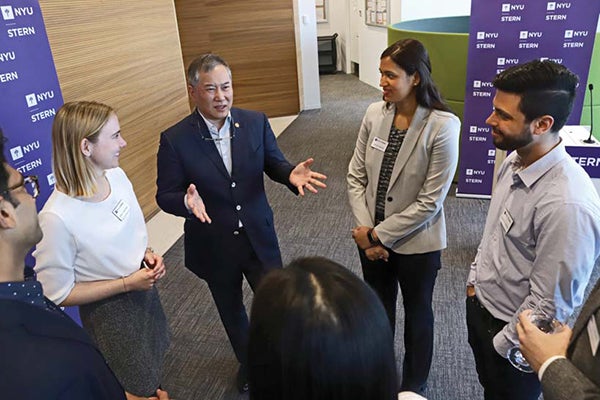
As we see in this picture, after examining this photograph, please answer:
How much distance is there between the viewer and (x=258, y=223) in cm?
189

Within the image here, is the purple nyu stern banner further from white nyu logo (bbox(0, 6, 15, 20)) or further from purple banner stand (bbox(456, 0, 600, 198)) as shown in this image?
purple banner stand (bbox(456, 0, 600, 198))

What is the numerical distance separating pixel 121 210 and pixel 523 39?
128 inches

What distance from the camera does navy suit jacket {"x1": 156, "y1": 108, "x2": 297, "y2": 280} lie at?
1.76 meters

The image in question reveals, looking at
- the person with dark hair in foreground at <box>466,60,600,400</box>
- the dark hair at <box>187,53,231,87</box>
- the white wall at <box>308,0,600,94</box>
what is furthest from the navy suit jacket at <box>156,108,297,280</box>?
the white wall at <box>308,0,600,94</box>

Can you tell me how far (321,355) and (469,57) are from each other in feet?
11.6

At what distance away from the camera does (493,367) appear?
1.52 m

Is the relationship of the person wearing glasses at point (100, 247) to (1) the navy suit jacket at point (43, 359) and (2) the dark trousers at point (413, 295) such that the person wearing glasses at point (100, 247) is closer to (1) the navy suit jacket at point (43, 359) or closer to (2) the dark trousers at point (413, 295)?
(1) the navy suit jacket at point (43, 359)

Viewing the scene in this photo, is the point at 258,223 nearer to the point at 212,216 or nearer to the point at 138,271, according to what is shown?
the point at 212,216

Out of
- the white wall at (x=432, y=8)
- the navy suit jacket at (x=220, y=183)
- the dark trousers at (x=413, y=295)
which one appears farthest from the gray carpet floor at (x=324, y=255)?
the white wall at (x=432, y=8)

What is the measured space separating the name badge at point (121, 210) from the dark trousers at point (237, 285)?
48 cm

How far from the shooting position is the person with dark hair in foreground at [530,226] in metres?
1.21

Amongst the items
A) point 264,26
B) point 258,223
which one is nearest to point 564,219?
point 258,223

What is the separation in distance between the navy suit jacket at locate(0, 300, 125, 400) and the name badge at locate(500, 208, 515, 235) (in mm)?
1207

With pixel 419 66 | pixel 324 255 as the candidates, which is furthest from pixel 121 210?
pixel 324 255
